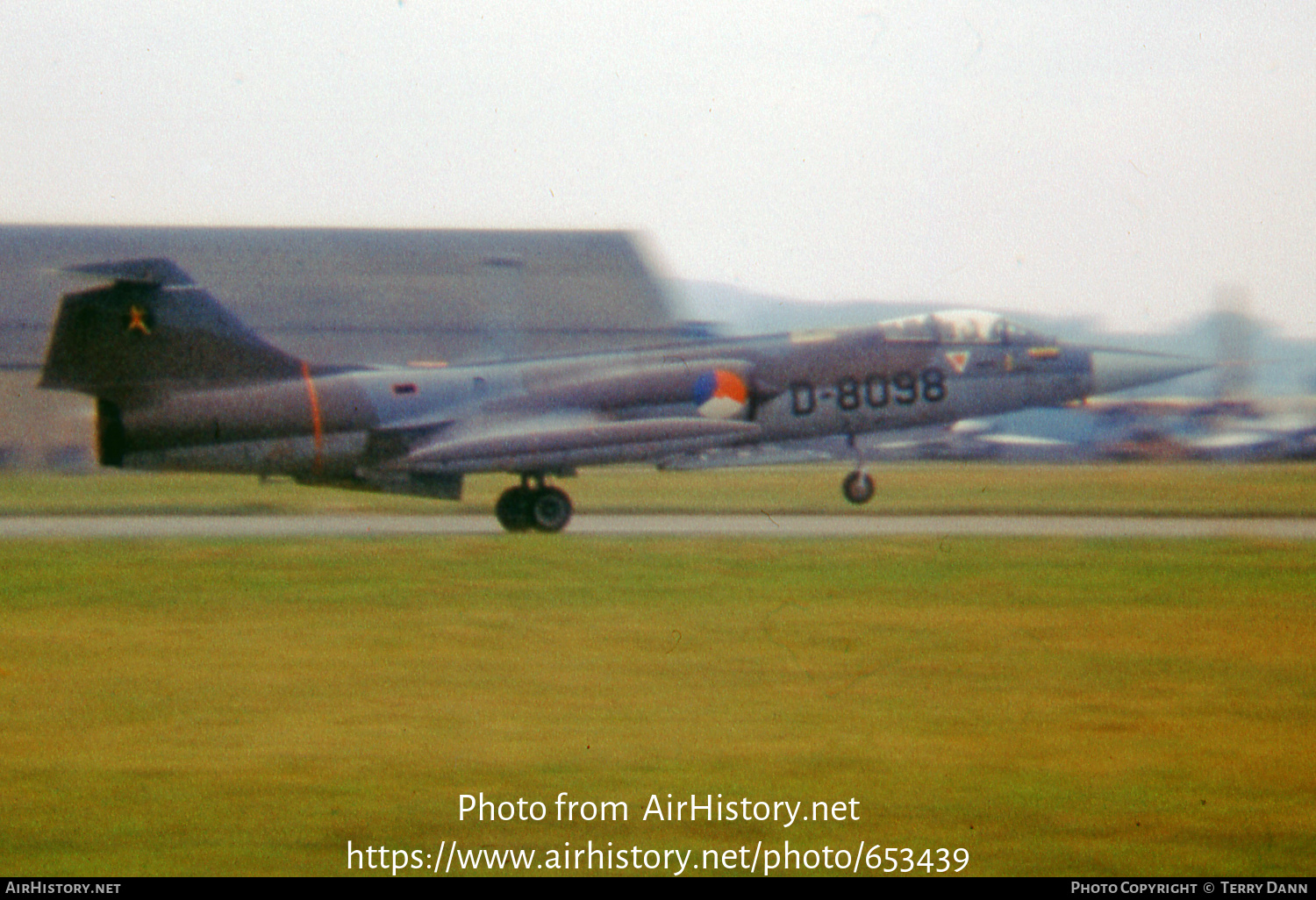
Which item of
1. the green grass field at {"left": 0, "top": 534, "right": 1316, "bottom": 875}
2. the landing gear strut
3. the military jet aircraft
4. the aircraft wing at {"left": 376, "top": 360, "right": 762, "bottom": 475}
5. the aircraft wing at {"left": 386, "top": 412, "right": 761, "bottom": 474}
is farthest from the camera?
the landing gear strut

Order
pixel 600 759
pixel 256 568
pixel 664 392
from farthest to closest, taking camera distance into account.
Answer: pixel 664 392, pixel 256 568, pixel 600 759

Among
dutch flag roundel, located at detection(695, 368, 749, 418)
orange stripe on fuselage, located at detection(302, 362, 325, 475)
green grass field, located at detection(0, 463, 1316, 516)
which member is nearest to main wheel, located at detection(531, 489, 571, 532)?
dutch flag roundel, located at detection(695, 368, 749, 418)

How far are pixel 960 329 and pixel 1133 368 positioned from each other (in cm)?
296

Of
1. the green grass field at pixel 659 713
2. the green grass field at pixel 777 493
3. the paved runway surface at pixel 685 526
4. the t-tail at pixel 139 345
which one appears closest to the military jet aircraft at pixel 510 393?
the t-tail at pixel 139 345

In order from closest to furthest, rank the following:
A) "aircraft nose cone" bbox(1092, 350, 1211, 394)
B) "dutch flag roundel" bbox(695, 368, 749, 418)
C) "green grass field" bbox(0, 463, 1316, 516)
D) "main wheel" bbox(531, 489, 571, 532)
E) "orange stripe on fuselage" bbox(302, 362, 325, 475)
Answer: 1. "orange stripe on fuselage" bbox(302, 362, 325, 475)
2. "main wheel" bbox(531, 489, 571, 532)
3. "dutch flag roundel" bbox(695, 368, 749, 418)
4. "aircraft nose cone" bbox(1092, 350, 1211, 394)
5. "green grass field" bbox(0, 463, 1316, 516)

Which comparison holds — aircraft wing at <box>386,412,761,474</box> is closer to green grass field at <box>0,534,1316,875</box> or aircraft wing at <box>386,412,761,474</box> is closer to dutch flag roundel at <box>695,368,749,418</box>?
dutch flag roundel at <box>695,368,749,418</box>

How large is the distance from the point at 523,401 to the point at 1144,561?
812 centimetres

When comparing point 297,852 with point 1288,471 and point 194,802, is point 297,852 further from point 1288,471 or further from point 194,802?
point 1288,471

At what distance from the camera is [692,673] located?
307 inches

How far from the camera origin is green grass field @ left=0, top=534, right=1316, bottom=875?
196 inches

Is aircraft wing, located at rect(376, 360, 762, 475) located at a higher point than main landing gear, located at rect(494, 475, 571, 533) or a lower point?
higher

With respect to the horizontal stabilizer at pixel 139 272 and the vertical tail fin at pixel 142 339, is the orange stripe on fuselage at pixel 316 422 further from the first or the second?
the horizontal stabilizer at pixel 139 272

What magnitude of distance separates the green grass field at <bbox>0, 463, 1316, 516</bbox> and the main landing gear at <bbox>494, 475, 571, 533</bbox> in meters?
3.92

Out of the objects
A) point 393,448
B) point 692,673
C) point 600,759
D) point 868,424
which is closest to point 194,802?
point 600,759
